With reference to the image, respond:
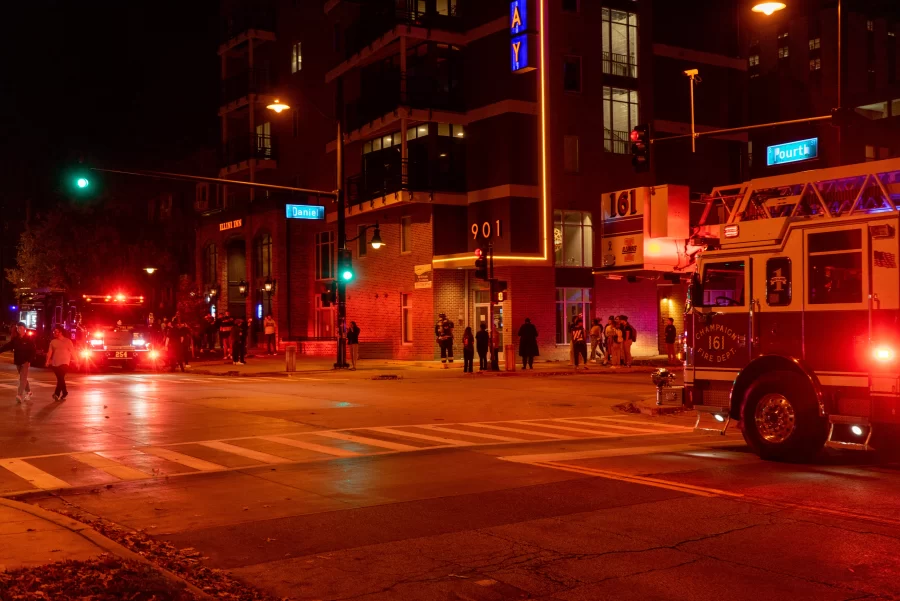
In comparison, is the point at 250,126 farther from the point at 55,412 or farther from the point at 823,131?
the point at 823,131

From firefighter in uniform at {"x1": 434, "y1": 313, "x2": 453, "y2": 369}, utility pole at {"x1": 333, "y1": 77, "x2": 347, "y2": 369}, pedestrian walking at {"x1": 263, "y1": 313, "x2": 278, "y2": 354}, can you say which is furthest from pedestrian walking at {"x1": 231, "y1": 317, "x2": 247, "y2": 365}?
firefighter in uniform at {"x1": 434, "y1": 313, "x2": 453, "y2": 369}

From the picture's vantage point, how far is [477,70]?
39.9 metres

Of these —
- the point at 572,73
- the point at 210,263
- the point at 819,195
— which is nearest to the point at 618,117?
the point at 572,73

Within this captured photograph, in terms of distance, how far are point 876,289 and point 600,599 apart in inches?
256

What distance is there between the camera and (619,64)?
4125cm

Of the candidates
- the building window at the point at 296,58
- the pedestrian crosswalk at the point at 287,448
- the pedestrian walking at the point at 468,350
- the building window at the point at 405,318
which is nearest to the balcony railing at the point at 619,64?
the building window at the point at 405,318

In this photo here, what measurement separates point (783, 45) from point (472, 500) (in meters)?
103

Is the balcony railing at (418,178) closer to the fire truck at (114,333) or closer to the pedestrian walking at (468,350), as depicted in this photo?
the pedestrian walking at (468,350)

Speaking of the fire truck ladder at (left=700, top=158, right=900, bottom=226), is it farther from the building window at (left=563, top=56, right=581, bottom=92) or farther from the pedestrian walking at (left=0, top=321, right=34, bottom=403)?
the building window at (left=563, top=56, right=581, bottom=92)

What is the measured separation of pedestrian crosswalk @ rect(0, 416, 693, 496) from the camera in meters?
11.5

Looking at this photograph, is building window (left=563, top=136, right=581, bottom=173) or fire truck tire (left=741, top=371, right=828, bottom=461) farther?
building window (left=563, top=136, right=581, bottom=173)

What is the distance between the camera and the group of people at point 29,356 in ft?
65.5

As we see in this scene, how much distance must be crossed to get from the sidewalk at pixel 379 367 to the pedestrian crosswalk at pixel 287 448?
1497cm

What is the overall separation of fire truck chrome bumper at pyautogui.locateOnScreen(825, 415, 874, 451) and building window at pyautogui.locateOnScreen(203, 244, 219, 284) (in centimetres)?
5067
